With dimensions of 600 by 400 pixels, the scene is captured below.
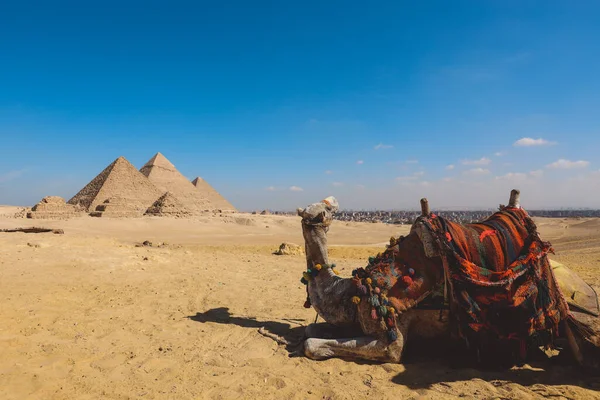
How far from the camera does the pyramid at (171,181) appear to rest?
67562 mm

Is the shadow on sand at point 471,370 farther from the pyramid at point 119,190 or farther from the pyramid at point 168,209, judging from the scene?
the pyramid at point 119,190

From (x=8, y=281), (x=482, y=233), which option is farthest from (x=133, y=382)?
(x=8, y=281)

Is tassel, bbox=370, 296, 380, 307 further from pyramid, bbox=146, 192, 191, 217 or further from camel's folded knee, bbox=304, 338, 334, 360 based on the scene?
pyramid, bbox=146, 192, 191, 217

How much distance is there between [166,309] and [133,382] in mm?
2526

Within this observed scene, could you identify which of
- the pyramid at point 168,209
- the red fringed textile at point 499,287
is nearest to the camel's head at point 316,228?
the red fringed textile at point 499,287

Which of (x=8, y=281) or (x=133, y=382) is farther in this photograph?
(x=8, y=281)

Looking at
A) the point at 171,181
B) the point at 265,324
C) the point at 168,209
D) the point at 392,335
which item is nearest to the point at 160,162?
the point at 171,181

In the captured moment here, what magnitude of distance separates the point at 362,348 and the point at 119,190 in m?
57.3

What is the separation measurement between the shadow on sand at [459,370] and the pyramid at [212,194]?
3228 inches

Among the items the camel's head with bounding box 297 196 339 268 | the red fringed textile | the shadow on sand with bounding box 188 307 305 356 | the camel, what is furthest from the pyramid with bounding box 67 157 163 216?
the red fringed textile

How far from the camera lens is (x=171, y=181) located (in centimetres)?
7225

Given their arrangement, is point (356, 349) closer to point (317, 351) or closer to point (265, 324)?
point (317, 351)

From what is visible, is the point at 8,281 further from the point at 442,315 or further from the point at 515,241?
the point at 515,241

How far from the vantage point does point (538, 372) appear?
3602 millimetres
